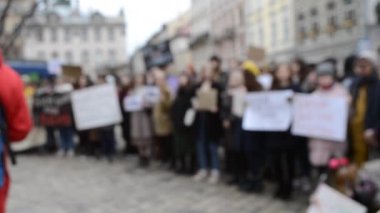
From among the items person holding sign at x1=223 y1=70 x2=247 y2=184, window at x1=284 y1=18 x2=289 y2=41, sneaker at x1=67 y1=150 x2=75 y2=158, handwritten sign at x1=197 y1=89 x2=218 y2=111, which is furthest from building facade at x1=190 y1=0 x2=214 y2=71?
person holding sign at x1=223 y1=70 x2=247 y2=184

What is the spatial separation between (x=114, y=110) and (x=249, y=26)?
47613 mm

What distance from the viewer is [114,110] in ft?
43.7

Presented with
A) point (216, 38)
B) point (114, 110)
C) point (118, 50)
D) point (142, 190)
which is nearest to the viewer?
point (142, 190)

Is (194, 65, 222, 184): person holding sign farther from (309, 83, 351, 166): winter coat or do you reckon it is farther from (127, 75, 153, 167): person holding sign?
(309, 83, 351, 166): winter coat

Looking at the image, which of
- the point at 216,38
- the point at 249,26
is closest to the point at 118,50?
the point at 216,38

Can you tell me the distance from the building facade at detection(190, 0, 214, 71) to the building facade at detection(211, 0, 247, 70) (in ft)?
5.15

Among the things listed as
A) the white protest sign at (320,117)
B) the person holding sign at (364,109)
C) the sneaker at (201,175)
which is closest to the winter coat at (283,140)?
the white protest sign at (320,117)

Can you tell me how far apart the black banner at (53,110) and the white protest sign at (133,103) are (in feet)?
7.11

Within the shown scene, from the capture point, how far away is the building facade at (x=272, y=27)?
154ft

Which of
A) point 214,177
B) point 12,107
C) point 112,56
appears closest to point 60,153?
point 214,177

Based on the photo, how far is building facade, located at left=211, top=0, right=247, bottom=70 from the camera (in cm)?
6369

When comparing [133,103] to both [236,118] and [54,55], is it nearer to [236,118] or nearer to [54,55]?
[236,118]

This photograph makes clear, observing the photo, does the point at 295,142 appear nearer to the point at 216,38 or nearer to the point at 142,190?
the point at 142,190

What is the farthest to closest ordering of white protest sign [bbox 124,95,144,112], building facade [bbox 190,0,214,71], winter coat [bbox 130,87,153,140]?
1. building facade [bbox 190,0,214,71]
2. white protest sign [bbox 124,95,144,112]
3. winter coat [bbox 130,87,153,140]
